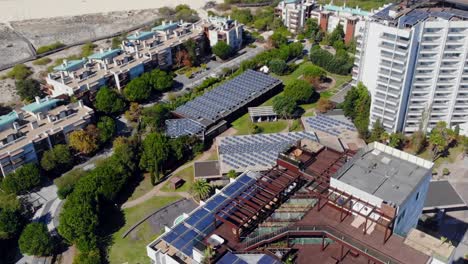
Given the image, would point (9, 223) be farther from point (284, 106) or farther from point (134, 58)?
point (284, 106)

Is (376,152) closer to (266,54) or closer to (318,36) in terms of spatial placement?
(266,54)

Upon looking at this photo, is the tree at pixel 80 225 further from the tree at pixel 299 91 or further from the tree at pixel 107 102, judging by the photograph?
the tree at pixel 299 91

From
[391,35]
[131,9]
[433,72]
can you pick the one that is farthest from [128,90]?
[131,9]

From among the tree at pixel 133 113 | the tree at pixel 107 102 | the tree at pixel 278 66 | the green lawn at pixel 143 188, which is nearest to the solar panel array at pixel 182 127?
the tree at pixel 133 113

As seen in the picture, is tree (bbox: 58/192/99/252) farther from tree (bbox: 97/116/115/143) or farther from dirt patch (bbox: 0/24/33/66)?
dirt patch (bbox: 0/24/33/66)

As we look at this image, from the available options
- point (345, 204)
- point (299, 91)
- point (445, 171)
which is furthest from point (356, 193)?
point (299, 91)

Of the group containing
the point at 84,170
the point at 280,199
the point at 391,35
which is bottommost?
the point at 84,170
